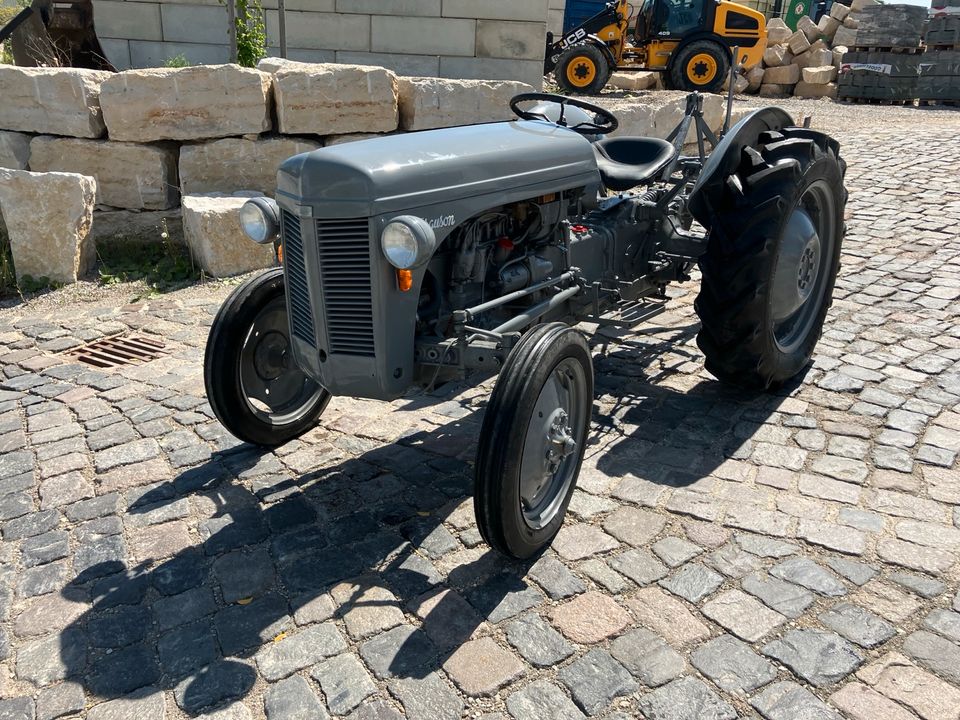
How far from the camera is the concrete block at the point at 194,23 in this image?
971 cm

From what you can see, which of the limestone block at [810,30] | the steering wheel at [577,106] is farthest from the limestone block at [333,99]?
the limestone block at [810,30]

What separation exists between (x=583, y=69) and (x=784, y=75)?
20.1ft

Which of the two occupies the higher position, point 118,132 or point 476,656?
point 118,132

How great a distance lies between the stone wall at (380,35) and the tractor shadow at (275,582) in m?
7.76

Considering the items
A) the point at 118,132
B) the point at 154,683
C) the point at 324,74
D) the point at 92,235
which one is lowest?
the point at 154,683

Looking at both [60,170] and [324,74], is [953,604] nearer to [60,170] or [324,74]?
[324,74]

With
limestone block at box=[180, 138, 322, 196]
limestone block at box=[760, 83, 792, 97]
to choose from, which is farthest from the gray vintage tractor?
limestone block at box=[760, 83, 792, 97]

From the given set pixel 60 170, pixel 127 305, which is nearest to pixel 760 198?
pixel 127 305

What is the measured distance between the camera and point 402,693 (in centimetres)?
240

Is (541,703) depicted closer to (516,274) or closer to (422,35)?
(516,274)

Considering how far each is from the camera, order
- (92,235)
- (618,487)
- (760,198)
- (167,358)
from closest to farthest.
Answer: (618,487) → (760,198) → (167,358) → (92,235)

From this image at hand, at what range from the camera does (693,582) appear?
9.48 ft

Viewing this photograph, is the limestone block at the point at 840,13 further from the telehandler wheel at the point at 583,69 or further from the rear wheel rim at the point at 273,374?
the rear wheel rim at the point at 273,374

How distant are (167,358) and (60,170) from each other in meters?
3.21
